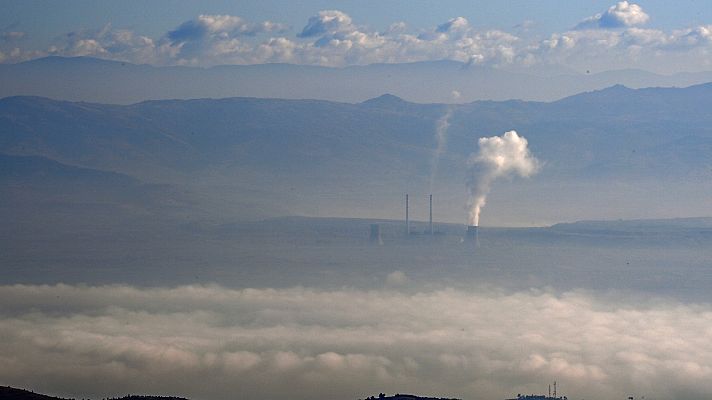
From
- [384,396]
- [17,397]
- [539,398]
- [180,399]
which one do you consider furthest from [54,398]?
[539,398]

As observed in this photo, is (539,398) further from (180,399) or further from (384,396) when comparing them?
(180,399)

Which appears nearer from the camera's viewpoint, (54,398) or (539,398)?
(54,398)

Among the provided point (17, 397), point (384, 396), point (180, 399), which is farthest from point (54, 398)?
point (384, 396)

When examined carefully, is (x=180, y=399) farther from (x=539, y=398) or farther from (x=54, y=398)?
(x=539, y=398)

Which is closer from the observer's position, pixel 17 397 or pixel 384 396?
pixel 17 397

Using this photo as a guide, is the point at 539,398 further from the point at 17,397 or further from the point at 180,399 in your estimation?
the point at 17,397

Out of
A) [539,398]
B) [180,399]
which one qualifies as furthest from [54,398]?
[539,398]

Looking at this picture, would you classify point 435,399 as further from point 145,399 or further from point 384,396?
point 145,399
